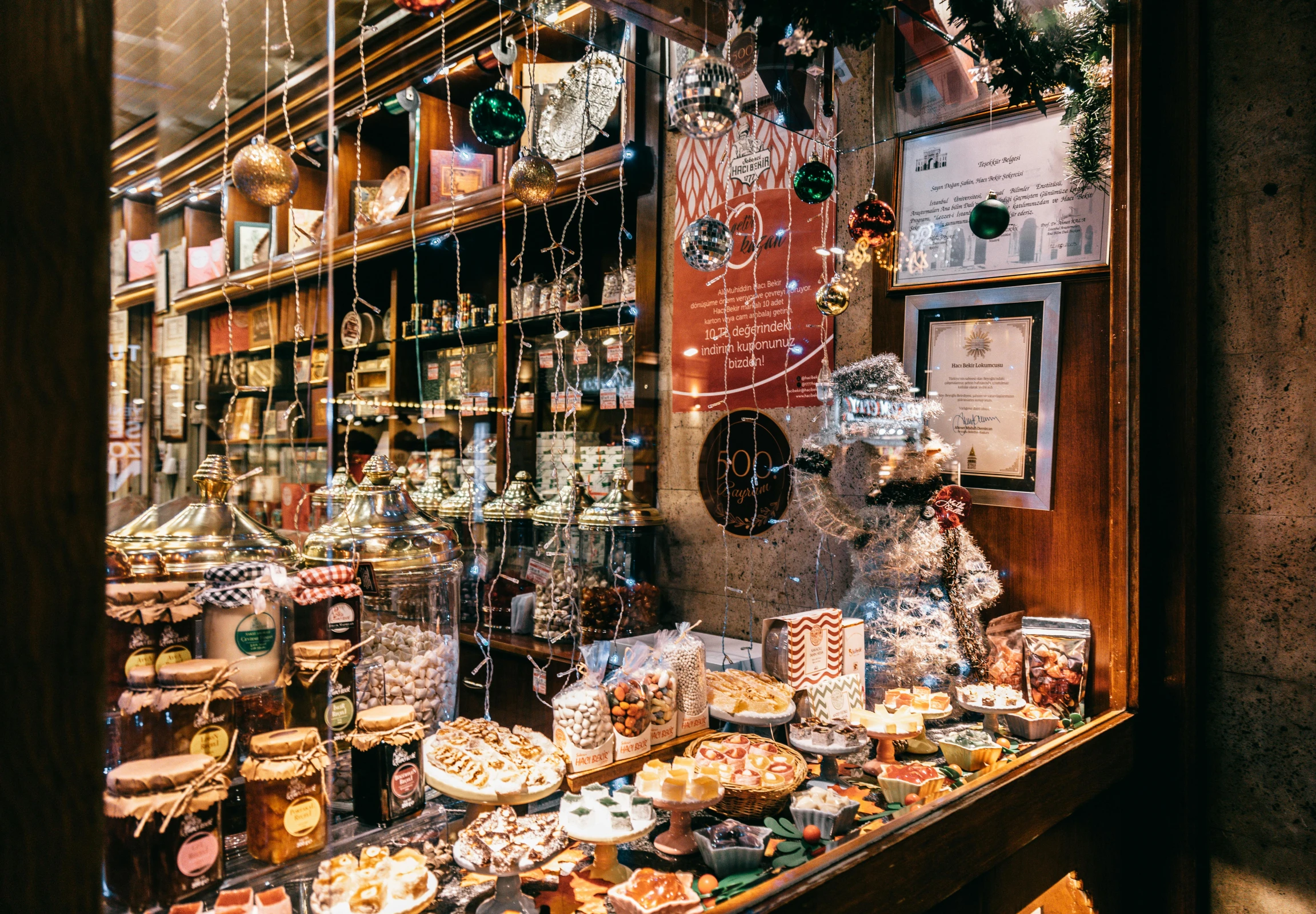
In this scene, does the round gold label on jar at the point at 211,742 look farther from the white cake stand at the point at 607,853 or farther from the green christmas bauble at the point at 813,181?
the green christmas bauble at the point at 813,181

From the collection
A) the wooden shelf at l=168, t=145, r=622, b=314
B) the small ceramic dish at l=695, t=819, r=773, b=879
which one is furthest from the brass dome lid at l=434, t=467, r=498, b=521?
the small ceramic dish at l=695, t=819, r=773, b=879

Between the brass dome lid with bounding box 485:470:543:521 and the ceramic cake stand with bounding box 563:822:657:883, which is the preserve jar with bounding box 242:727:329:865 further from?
the brass dome lid with bounding box 485:470:543:521

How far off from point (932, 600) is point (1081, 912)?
69 centimetres

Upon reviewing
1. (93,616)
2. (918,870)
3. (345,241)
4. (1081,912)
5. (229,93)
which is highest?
(229,93)

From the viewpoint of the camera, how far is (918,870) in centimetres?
119

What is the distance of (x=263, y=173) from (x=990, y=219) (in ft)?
5.04

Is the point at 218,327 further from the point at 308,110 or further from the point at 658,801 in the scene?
the point at 658,801

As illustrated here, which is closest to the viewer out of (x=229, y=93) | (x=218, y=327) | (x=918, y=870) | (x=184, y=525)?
(x=184, y=525)

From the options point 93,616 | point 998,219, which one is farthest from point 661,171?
point 93,616

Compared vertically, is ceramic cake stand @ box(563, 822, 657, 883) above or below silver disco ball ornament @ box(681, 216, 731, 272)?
below

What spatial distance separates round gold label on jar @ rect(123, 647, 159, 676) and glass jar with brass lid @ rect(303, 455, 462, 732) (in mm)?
319

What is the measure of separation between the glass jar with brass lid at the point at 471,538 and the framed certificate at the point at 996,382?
1690mm

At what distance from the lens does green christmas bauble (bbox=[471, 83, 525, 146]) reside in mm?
1358

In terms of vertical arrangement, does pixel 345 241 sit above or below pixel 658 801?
above
